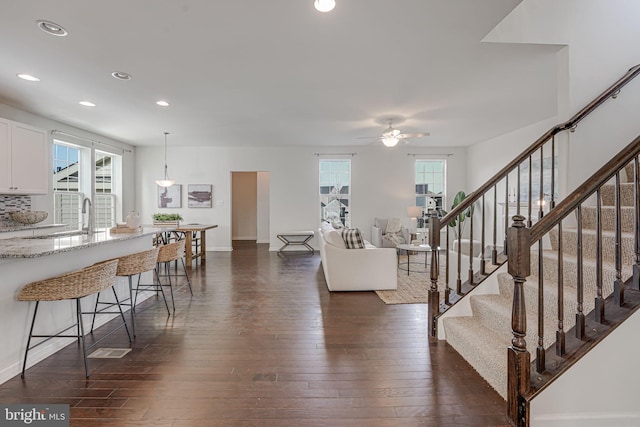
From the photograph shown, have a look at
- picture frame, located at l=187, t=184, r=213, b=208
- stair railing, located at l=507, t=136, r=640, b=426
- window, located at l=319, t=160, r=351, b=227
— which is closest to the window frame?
window, located at l=319, t=160, r=351, b=227

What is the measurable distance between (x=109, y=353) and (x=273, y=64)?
3.04 metres

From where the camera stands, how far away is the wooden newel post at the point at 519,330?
1.56m

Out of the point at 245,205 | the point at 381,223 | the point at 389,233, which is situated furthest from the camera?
the point at 245,205

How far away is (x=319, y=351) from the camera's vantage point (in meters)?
2.49

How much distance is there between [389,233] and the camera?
7.24 m

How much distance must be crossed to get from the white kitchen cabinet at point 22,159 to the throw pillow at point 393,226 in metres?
A: 6.52

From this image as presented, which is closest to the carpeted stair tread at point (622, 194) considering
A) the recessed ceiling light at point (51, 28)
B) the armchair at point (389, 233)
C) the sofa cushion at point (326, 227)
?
the sofa cushion at point (326, 227)

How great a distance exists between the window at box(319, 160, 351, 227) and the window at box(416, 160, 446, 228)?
1.88m

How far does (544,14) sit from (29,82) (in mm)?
5631

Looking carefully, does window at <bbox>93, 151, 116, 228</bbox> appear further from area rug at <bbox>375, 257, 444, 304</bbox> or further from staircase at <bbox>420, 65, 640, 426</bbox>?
staircase at <bbox>420, 65, 640, 426</bbox>

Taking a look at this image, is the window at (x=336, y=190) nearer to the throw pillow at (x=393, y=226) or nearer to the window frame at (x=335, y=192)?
the window frame at (x=335, y=192)

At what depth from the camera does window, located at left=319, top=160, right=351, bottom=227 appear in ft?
26.5

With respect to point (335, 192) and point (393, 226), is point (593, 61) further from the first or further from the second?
A: point (335, 192)

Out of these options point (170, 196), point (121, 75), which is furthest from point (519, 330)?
point (170, 196)
